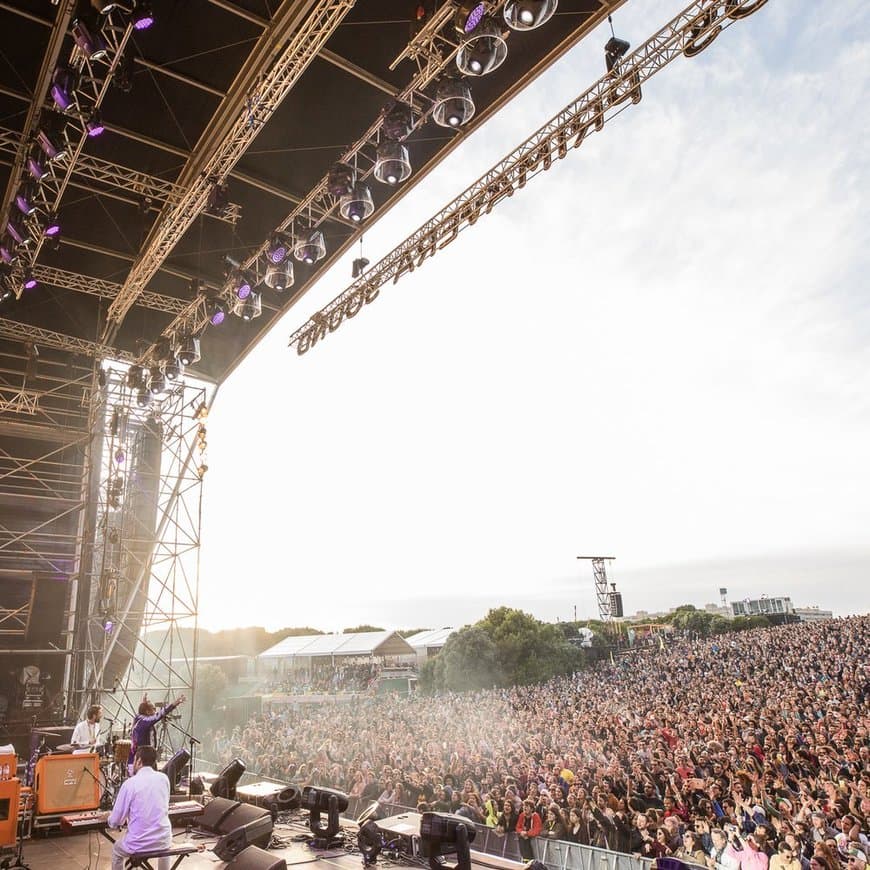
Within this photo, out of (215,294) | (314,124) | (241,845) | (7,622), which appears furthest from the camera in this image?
(7,622)

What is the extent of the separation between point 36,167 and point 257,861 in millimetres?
5835

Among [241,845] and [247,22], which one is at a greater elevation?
[247,22]

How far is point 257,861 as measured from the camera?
3.30 m

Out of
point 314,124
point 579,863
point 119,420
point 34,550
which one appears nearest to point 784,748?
point 579,863

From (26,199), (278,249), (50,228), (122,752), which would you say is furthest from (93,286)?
(122,752)

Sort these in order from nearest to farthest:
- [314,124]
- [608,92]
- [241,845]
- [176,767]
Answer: [241,845]
[608,92]
[176,767]
[314,124]

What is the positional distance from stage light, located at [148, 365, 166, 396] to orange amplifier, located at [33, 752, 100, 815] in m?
5.19

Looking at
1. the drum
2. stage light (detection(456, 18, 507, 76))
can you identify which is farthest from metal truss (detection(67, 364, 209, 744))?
stage light (detection(456, 18, 507, 76))

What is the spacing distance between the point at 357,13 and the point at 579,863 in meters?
7.29

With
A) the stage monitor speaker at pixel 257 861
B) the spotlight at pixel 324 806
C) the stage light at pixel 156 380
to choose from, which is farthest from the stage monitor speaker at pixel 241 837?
the stage light at pixel 156 380

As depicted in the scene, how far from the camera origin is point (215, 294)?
812cm

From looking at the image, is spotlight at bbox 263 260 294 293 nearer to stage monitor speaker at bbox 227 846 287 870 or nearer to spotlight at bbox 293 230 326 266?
spotlight at bbox 293 230 326 266

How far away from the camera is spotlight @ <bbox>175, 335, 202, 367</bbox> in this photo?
8492 mm

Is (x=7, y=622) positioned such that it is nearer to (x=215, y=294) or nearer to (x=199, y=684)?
(x=215, y=294)
